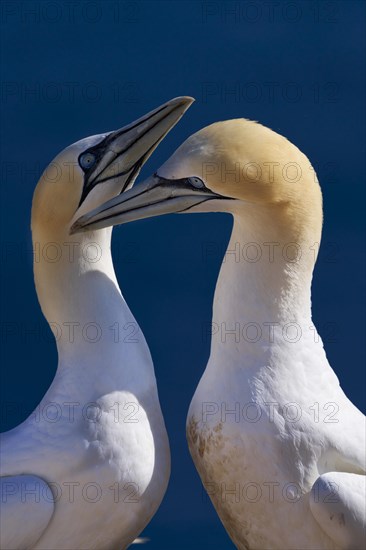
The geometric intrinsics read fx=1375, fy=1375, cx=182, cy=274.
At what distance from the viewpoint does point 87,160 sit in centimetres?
595

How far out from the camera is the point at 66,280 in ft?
19.6

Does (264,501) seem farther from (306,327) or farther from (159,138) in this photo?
(159,138)

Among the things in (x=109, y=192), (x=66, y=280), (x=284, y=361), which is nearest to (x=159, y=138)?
(x=109, y=192)

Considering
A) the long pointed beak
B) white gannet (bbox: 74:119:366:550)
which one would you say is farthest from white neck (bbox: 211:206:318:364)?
the long pointed beak

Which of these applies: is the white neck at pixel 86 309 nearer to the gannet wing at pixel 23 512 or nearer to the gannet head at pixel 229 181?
the gannet head at pixel 229 181

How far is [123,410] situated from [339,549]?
105 cm

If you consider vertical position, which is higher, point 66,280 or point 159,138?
point 159,138

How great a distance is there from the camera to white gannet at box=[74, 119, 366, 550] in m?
5.48

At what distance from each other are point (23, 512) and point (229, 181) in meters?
1.56

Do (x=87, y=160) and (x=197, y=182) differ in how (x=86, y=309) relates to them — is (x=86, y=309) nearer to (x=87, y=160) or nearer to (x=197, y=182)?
(x=87, y=160)

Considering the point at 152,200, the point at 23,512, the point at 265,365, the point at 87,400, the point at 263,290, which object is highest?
the point at 152,200

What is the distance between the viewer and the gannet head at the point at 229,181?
18.0 ft

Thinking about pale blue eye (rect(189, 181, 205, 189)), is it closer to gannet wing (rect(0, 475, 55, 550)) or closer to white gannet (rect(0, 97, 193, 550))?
white gannet (rect(0, 97, 193, 550))

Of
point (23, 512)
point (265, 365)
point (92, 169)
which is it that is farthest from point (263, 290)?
point (23, 512)
